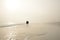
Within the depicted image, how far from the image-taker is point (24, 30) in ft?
3.77

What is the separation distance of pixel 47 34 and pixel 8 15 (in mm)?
521

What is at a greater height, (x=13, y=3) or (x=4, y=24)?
(x=13, y=3)

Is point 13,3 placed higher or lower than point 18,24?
higher

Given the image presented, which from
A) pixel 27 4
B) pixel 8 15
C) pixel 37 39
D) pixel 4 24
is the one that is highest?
pixel 27 4

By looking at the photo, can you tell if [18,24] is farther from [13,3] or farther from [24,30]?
[13,3]

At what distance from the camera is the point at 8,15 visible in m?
1.20

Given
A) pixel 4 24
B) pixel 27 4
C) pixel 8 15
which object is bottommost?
pixel 4 24

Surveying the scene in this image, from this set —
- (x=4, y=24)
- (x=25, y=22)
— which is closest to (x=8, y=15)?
(x=4, y=24)

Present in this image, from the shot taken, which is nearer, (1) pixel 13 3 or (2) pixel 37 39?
(2) pixel 37 39

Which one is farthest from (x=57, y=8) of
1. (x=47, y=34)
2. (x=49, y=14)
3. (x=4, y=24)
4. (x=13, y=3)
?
(x=4, y=24)

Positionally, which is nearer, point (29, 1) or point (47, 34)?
point (47, 34)

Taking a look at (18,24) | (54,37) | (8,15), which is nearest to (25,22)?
(18,24)

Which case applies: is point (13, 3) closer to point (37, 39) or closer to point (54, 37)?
point (37, 39)

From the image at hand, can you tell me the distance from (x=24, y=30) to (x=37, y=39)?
18 centimetres
